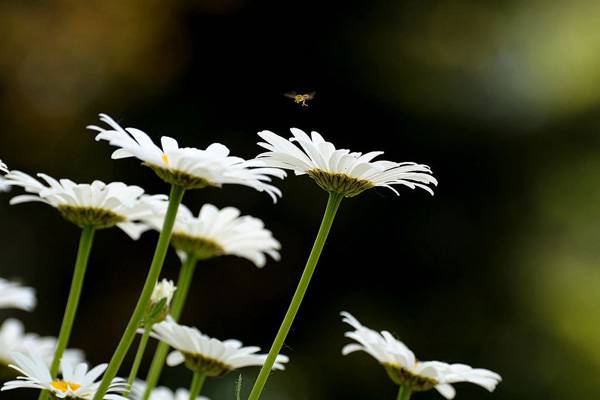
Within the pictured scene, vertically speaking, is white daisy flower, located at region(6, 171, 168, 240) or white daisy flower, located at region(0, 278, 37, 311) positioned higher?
white daisy flower, located at region(6, 171, 168, 240)

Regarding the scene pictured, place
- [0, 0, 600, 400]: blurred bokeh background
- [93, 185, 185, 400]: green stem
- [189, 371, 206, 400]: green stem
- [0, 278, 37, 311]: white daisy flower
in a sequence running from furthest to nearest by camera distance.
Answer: [0, 0, 600, 400]: blurred bokeh background < [0, 278, 37, 311]: white daisy flower < [189, 371, 206, 400]: green stem < [93, 185, 185, 400]: green stem

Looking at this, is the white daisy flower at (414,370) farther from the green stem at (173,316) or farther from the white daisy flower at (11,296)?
the white daisy flower at (11,296)

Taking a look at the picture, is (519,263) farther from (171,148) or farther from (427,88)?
(171,148)

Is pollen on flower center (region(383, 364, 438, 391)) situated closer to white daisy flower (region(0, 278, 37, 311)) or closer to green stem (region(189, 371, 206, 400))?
green stem (region(189, 371, 206, 400))

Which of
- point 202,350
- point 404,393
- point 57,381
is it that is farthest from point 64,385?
point 404,393

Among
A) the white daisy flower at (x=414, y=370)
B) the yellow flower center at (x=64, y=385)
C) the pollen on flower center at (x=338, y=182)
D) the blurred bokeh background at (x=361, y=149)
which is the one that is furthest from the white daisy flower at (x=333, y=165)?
the blurred bokeh background at (x=361, y=149)

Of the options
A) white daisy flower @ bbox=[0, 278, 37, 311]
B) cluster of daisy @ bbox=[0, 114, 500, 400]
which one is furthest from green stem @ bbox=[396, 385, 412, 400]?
white daisy flower @ bbox=[0, 278, 37, 311]

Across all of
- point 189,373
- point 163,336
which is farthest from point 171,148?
point 189,373

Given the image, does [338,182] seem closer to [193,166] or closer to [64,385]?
[193,166]
